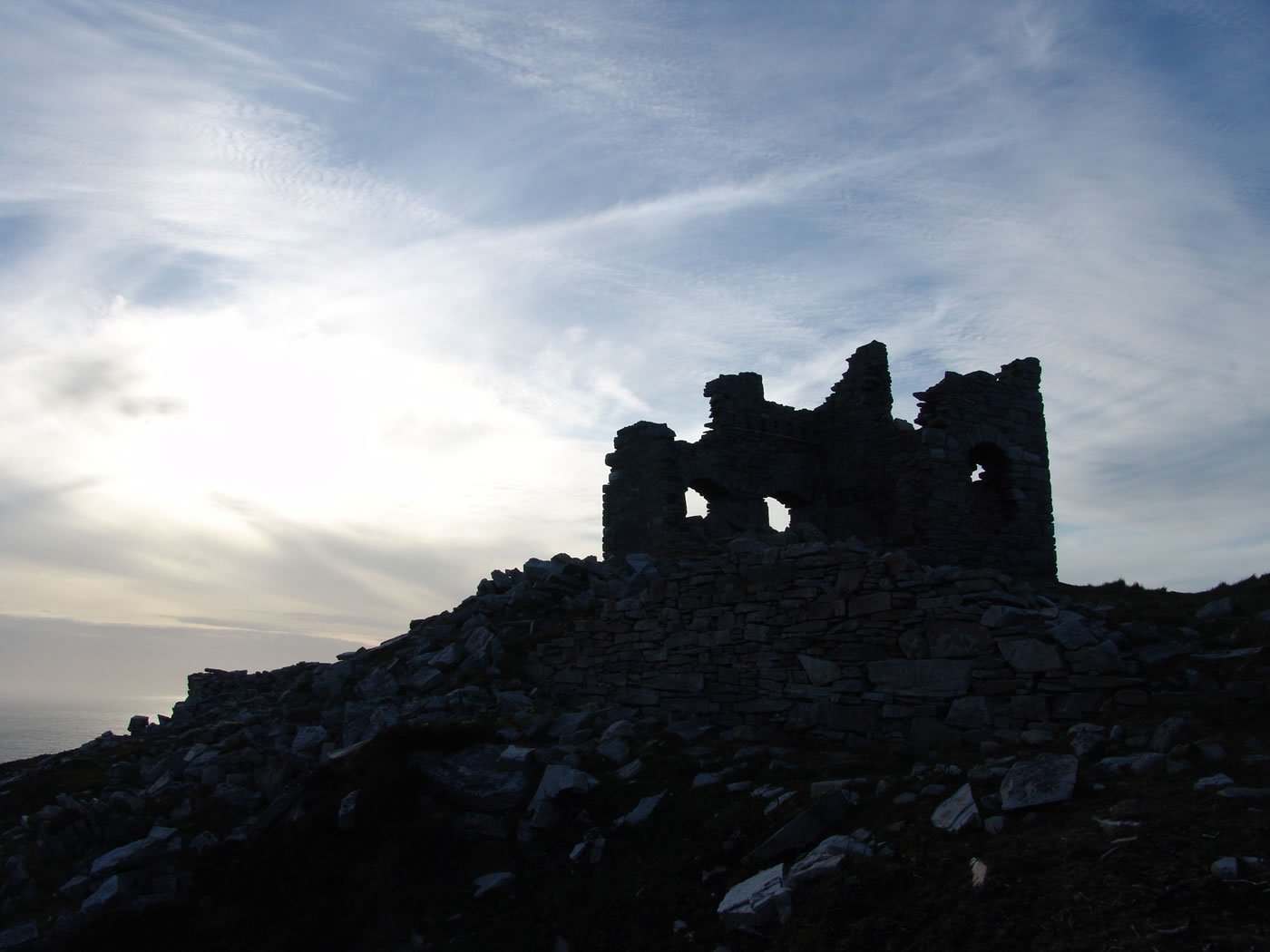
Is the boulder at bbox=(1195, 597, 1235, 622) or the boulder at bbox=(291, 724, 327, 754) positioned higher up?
the boulder at bbox=(1195, 597, 1235, 622)

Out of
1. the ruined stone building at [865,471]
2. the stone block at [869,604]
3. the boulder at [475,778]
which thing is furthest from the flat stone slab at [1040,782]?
the ruined stone building at [865,471]

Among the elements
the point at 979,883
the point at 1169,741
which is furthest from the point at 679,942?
the point at 1169,741

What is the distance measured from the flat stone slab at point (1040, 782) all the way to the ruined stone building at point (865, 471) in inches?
391

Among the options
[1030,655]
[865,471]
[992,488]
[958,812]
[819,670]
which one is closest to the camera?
[958,812]

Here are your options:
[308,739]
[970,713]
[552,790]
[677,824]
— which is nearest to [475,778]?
[552,790]

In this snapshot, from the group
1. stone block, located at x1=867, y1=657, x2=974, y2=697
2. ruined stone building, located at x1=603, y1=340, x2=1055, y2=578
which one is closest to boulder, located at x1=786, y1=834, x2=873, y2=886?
stone block, located at x1=867, y1=657, x2=974, y2=697

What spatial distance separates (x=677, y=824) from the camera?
8.30 m

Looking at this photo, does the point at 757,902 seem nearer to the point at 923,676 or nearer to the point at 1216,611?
the point at 923,676

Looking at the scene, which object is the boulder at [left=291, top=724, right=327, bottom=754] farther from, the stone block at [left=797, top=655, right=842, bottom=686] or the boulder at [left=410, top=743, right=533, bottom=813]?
the stone block at [left=797, top=655, right=842, bottom=686]

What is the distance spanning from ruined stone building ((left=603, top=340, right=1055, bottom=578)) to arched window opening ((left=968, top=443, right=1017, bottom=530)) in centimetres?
2

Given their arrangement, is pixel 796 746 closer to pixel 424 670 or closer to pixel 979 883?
pixel 979 883

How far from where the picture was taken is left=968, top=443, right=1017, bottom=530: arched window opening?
17625 millimetres

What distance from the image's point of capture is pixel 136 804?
11.9m

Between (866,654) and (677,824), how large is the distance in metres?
3.04
